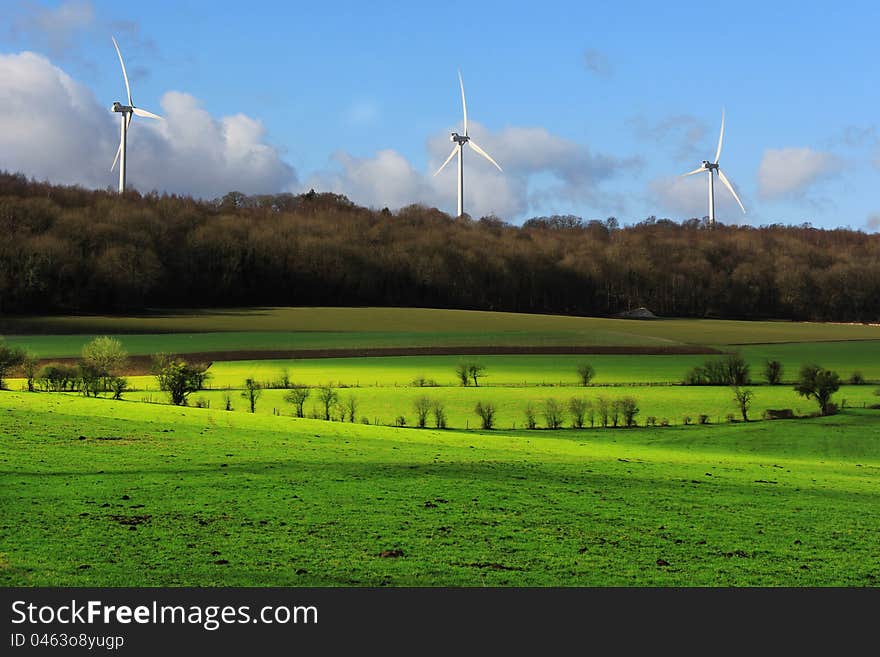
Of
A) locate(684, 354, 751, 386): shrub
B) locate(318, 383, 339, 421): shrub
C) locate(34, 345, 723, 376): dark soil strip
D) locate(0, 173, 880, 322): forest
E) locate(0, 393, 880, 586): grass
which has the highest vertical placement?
locate(0, 173, 880, 322): forest

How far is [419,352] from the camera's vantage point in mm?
93625

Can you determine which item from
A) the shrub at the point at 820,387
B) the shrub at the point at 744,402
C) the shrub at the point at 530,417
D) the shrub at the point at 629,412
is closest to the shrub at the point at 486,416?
the shrub at the point at 530,417

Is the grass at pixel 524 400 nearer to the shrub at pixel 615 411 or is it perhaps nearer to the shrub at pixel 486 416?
the shrub at pixel 486 416

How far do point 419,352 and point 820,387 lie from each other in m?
42.6

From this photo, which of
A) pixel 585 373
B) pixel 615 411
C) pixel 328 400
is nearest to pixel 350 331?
pixel 585 373

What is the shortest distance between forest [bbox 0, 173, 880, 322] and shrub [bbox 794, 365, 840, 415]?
8746 centimetres

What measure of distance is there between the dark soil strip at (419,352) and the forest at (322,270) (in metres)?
42.1

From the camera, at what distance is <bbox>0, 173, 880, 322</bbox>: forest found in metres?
125

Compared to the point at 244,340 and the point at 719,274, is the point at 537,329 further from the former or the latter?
the point at 719,274

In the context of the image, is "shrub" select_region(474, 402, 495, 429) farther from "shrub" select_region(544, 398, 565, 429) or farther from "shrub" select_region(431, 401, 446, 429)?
"shrub" select_region(544, 398, 565, 429)

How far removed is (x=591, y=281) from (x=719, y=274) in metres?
27.6

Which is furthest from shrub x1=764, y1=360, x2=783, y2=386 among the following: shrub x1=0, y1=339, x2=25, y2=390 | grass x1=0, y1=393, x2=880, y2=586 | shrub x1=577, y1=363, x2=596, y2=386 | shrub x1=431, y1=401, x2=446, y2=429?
shrub x1=0, y1=339, x2=25, y2=390

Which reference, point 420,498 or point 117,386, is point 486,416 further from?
point 420,498

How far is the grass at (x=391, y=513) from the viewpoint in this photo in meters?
14.5
